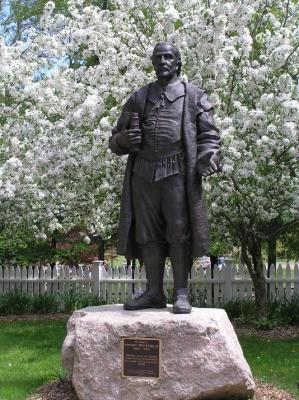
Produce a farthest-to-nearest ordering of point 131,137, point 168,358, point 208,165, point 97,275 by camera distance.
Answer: point 97,275 < point 131,137 < point 208,165 < point 168,358

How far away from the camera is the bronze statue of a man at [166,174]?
18.4 feet

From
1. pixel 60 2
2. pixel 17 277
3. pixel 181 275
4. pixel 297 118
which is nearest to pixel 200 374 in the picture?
pixel 181 275

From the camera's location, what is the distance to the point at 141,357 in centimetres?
529

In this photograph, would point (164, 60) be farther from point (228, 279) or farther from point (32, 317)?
point (32, 317)

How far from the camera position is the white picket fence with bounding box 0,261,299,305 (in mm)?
11688

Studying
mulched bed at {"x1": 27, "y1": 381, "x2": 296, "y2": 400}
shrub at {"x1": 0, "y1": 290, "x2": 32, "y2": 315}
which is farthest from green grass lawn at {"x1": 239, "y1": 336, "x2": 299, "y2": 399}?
shrub at {"x1": 0, "y1": 290, "x2": 32, "y2": 315}

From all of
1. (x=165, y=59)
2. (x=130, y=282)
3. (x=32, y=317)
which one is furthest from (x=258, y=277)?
(x=165, y=59)

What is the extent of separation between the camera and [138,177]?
5.78 metres

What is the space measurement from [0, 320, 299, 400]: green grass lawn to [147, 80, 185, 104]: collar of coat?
3013mm

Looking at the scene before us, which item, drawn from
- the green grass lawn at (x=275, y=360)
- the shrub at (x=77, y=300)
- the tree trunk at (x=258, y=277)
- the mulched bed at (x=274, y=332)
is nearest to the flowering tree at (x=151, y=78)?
the tree trunk at (x=258, y=277)

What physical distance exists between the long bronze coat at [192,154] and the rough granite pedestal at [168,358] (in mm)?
652

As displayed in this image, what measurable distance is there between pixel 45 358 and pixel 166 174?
3.70 metres

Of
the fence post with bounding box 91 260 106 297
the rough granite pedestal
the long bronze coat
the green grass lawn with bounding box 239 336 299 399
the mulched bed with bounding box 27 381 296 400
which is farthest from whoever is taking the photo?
the fence post with bounding box 91 260 106 297

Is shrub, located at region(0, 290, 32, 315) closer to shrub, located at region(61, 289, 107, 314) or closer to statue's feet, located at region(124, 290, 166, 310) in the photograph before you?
shrub, located at region(61, 289, 107, 314)
